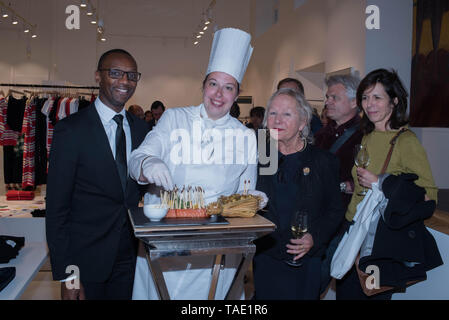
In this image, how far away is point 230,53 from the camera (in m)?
2.13

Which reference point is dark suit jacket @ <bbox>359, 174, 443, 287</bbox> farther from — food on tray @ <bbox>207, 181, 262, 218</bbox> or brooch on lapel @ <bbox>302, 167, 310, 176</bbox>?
food on tray @ <bbox>207, 181, 262, 218</bbox>

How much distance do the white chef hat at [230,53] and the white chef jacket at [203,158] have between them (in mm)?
237

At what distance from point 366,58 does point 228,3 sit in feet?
29.7

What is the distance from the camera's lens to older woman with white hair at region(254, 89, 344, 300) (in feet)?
6.95

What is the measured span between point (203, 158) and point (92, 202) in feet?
1.95

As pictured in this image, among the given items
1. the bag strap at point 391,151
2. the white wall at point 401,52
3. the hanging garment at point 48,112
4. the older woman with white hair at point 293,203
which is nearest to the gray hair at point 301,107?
the older woman with white hair at point 293,203

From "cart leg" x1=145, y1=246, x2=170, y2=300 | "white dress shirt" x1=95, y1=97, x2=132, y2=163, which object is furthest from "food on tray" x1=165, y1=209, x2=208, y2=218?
"white dress shirt" x1=95, y1=97, x2=132, y2=163

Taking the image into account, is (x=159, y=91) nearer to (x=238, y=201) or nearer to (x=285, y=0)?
(x=285, y=0)

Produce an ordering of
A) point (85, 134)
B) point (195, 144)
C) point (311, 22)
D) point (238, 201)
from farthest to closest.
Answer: point (311, 22), point (195, 144), point (85, 134), point (238, 201)

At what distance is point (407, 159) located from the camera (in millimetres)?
2145

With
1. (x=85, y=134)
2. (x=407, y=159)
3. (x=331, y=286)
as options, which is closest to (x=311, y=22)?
(x=331, y=286)

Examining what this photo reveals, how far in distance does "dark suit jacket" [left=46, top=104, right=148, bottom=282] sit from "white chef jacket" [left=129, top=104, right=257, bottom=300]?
0.71 feet

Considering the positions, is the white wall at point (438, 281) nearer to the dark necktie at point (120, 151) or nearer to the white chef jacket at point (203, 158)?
the white chef jacket at point (203, 158)

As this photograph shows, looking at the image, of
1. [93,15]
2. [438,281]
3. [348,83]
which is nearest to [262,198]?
[438,281]
